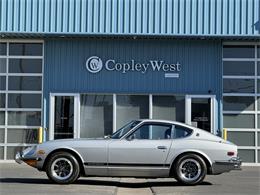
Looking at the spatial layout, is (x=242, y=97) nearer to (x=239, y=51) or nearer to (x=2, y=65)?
(x=239, y=51)

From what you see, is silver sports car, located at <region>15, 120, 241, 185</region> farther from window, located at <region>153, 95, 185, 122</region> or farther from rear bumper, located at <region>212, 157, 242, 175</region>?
window, located at <region>153, 95, 185, 122</region>

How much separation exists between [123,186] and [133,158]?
886 mm

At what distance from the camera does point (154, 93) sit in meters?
19.8

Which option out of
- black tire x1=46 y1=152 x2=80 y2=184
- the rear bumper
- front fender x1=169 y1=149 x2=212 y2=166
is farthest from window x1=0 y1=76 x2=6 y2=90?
the rear bumper

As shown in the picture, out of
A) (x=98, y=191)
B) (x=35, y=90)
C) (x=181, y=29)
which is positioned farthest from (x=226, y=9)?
(x=98, y=191)

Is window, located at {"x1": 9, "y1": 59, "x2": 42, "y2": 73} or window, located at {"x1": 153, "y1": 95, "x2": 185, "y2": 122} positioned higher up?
window, located at {"x1": 9, "y1": 59, "x2": 42, "y2": 73}

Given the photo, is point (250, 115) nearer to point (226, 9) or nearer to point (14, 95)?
point (226, 9)

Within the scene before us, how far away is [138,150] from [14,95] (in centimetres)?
872

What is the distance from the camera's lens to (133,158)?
41.3ft

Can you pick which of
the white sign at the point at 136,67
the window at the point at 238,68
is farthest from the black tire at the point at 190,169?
the window at the point at 238,68

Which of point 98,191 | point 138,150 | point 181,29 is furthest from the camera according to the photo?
point 181,29

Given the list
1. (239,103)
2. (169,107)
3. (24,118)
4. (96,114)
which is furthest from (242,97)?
(24,118)

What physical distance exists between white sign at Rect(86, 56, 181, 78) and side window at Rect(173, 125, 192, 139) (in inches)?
274

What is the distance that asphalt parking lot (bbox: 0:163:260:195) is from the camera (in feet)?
38.1
